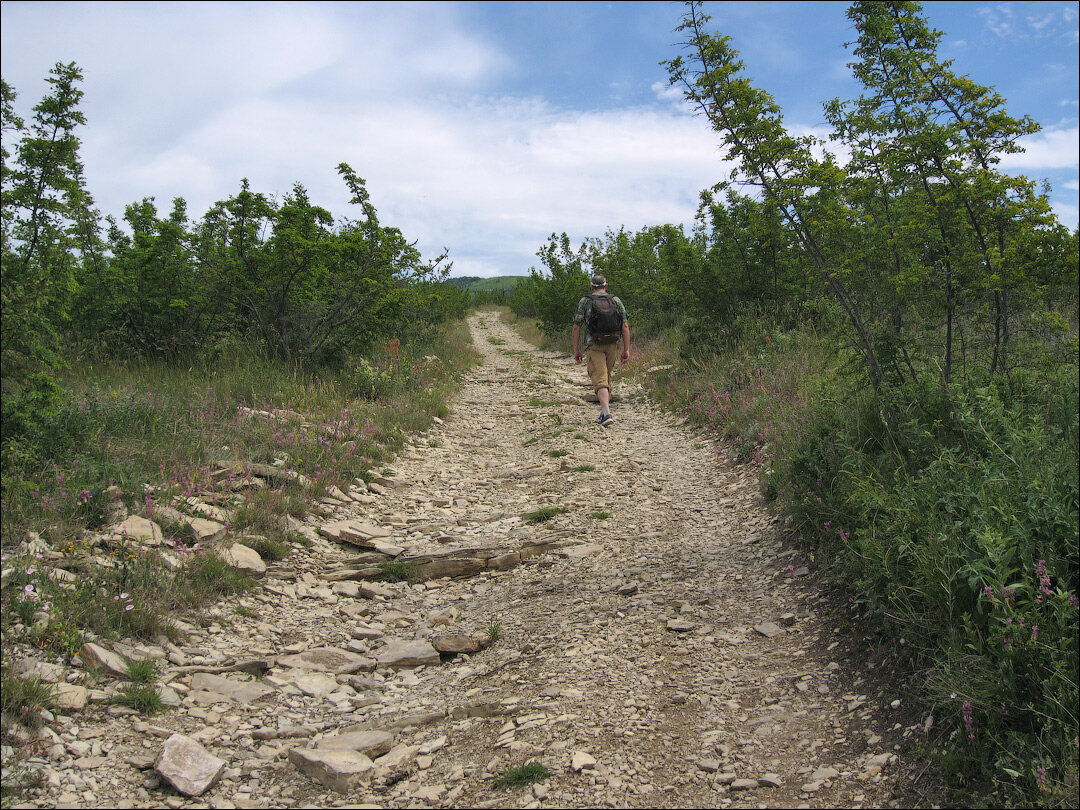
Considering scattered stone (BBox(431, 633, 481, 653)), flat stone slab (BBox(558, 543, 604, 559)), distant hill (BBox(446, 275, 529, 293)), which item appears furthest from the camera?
distant hill (BBox(446, 275, 529, 293))

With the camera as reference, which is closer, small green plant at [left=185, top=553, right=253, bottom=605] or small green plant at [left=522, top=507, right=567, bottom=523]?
small green plant at [left=185, top=553, right=253, bottom=605]

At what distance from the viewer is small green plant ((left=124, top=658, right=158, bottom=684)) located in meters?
3.40

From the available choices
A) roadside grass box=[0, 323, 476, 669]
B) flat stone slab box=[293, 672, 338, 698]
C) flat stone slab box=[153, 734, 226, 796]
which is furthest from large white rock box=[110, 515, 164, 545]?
flat stone slab box=[153, 734, 226, 796]

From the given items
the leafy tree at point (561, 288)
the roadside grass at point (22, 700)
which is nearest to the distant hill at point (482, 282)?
the leafy tree at point (561, 288)

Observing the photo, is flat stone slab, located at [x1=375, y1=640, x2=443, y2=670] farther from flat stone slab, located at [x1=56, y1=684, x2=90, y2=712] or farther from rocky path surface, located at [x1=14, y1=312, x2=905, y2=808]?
flat stone slab, located at [x1=56, y1=684, x2=90, y2=712]

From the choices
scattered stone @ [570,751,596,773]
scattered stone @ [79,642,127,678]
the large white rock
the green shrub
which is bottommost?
scattered stone @ [570,751,596,773]

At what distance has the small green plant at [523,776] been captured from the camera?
2.67 m

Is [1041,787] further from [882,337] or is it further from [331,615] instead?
[331,615]

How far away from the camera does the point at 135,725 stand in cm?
307

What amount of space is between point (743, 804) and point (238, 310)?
1081 cm

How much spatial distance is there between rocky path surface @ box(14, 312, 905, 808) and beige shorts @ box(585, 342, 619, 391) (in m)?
4.27

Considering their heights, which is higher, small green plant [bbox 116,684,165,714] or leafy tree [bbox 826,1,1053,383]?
leafy tree [bbox 826,1,1053,383]

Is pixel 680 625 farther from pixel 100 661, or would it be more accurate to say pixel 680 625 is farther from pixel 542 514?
pixel 100 661

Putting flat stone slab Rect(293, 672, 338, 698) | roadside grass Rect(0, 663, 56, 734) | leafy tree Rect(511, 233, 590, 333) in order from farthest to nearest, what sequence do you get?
leafy tree Rect(511, 233, 590, 333), flat stone slab Rect(293, 672, 338, 698), roadside grass Rect(0, 663, 56, 734)
